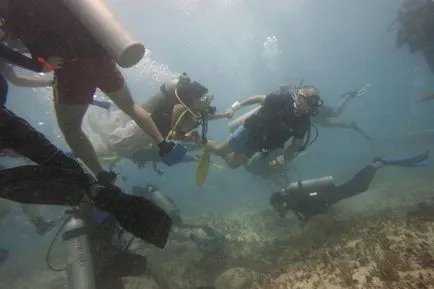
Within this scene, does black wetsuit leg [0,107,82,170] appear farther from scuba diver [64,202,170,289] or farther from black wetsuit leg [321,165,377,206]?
black wetsuit leg [321,165,377,206]

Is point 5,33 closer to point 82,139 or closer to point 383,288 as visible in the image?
point 82,139

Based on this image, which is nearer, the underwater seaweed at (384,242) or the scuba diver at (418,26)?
the underwater seaweed at (384,242)

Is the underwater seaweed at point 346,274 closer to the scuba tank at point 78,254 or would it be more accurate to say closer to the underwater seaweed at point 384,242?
the underwater seaweed at point 384,242

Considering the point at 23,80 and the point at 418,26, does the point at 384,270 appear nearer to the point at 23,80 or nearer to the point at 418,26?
the point at 23,80

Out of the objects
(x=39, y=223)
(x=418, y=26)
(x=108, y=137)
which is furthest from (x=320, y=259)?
(x=418, y=26)

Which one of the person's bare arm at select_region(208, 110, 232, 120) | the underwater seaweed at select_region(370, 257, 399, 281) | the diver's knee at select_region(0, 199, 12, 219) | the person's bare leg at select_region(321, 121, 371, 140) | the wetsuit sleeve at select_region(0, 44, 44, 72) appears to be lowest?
the person's bare leg at select_region(321, 121, 371, 140)

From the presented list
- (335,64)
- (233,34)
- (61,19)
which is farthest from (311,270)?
(335,64)

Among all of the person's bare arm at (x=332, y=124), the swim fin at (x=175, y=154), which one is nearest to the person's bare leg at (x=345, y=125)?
the person's bare arm at (x=332, y=124)

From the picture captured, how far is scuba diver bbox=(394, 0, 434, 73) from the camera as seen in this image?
12562 mm

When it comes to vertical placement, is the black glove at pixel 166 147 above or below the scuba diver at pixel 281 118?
above

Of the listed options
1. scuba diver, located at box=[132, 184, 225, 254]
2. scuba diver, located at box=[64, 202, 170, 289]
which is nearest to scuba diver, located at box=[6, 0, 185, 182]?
scuba diver, located at box=[64, 202, 170, 289]

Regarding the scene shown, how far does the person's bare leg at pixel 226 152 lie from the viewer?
8.64 metres

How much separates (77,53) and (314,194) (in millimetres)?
7314

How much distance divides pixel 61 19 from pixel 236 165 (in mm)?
7209
